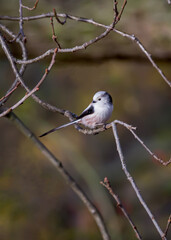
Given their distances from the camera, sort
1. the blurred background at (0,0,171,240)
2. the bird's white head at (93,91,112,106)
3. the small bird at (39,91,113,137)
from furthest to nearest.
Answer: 1. the blurred background at (0,0,171,240)
2. the bird's white head at (93,91,112,106)
3. the small bird at (39,91,113,137)

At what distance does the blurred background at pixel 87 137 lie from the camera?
19.0 feet

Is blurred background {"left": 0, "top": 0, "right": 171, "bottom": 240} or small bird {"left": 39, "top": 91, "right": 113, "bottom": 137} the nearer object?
small bird {"left": 39, "top": 91, "right": 113, "bottom": 137}

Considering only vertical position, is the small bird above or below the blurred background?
below

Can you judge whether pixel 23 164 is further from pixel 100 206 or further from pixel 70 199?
pixel 100 206

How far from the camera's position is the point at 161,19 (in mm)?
5715

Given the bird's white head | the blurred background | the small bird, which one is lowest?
the small bird

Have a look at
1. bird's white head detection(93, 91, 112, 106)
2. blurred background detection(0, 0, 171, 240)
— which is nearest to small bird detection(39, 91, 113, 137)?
bird's white head detection(93, 91, 112, 106)

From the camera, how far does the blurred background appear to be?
5.78 meters

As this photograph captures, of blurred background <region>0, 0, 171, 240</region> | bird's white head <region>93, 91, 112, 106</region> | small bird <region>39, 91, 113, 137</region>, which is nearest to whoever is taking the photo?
small bird <region>39, 91, 113, 137</region>

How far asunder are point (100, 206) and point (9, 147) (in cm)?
252

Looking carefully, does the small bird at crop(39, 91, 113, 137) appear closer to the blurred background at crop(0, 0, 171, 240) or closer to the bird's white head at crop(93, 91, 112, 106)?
the bird's white head at crop(93, 91, 112, 106)

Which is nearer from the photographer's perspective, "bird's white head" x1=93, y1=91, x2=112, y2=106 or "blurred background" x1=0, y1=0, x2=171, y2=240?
"bird's white head" x1=93, y1=91, x2=112, y2=106

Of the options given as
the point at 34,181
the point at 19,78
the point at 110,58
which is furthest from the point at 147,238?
the point at 19,78

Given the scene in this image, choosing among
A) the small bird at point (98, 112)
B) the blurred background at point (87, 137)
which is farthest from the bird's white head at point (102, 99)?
the blurred background at point (87, 137)
